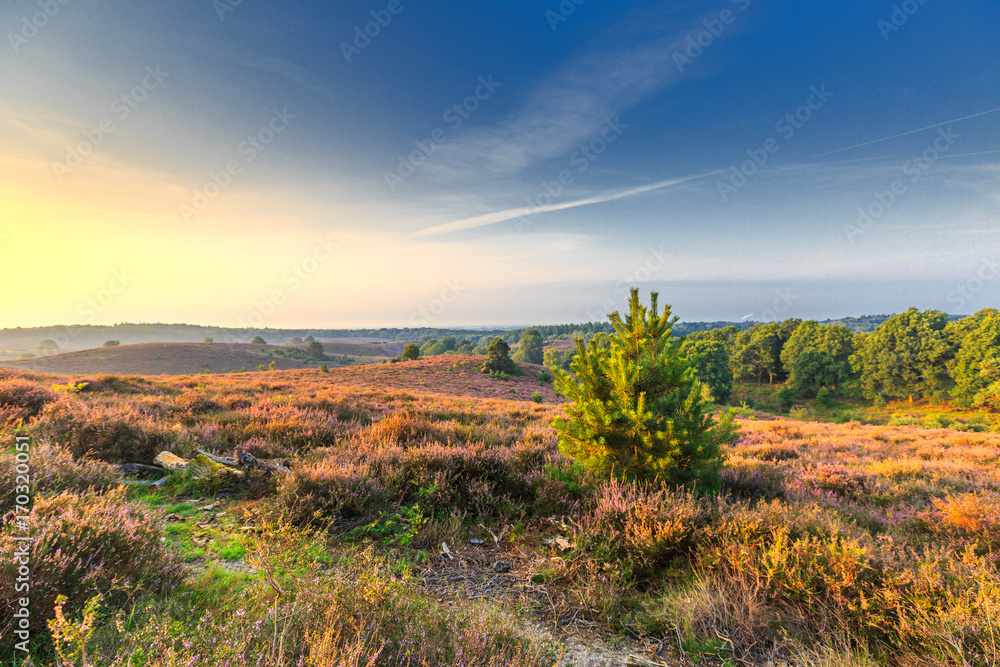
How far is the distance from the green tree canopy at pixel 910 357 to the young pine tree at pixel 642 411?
71.1 meters

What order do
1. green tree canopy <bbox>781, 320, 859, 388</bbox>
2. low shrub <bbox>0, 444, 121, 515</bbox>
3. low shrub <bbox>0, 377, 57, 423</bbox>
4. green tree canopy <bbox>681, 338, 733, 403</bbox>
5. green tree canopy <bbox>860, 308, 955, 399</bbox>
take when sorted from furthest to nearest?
green tree canopy <bbox>781, 320, 859, 388</bbox> < green tree canopy <bbox>860, 308, 955, 399</bbox> < green tree canopy <bbox>681, 338, 733, 403</bbox> < low shrub <bbox>0, 377, 57, 423</bbox> < low shrub <bbox>0, 444, 121, 515</bbox>

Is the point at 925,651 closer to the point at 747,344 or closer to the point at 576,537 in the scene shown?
the point at 576,537

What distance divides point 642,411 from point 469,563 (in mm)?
2499

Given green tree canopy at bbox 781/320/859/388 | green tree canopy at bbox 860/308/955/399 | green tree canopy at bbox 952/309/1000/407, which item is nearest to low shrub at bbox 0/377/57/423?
green tree canopy at bbox 781/320/859/388

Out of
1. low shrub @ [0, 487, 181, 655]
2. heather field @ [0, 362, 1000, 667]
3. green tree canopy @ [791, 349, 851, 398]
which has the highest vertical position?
low shrub @ [0, 487, 181, 655]

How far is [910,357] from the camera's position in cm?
5128

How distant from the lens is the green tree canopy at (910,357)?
49.6 m

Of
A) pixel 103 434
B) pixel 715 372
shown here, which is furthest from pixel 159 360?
pixel 715 372

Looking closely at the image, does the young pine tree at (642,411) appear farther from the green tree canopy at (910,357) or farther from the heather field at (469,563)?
the green tree canopy at (910,357)

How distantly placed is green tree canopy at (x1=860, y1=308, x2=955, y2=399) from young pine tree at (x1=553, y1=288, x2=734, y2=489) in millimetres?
71071

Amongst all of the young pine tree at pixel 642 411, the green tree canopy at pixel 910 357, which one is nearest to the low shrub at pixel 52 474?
the young pine tree at pixel 642 411

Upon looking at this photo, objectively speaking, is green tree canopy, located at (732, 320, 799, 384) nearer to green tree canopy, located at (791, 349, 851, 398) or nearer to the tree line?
the tree line

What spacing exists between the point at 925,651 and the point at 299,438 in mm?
8130

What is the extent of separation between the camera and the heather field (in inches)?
81.1
